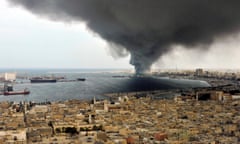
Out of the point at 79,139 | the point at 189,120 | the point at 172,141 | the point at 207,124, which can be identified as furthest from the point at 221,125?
the point at 79,139

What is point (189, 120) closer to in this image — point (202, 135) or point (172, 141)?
point (202, 135)

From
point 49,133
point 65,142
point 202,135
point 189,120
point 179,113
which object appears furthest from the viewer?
point 179,113

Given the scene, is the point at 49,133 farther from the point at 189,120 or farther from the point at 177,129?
the point at 189,120

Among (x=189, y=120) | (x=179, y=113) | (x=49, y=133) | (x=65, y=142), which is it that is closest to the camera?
(x=65, y=142)

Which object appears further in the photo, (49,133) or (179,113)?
(179,113)

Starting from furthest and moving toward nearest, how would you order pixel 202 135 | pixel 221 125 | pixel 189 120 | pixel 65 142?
pixel 189 120 < pixel 221 125 < pixel 202 135 < pixel 65 142

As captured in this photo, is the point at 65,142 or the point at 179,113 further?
the point at 179,113

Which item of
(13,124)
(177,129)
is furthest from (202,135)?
(13,124)

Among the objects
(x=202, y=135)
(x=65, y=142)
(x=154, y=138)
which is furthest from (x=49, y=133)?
(x=202, y=135)

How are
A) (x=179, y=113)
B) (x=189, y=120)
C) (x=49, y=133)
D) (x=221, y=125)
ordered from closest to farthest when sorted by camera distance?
(x=49, y=133), (x=221, y=125), (x=189, y=120), (x=179, y=113)
